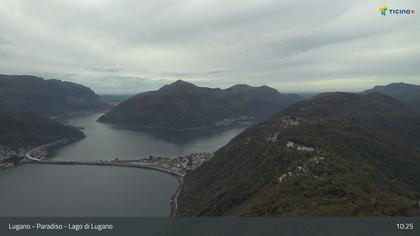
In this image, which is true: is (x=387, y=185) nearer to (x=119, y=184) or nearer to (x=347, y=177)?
(x=347, y=177)

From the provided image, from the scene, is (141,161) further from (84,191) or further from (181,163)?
(84,191)

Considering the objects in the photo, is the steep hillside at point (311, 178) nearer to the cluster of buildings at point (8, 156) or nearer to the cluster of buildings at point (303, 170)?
the cluster of buildings at point (303, 170)

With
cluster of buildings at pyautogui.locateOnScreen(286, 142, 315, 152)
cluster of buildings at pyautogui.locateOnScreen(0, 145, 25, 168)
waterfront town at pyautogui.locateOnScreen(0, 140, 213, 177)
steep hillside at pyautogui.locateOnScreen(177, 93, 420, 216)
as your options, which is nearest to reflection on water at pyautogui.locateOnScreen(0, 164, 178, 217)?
waterfront town at pyautogui.locateOnScreen(0, 140, 213, 177)

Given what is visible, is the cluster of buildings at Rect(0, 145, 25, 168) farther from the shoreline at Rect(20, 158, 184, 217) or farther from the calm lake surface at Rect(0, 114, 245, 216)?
the calm lake surface at Rect(0, 114, 245, 216)

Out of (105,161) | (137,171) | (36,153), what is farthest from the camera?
(36,153)

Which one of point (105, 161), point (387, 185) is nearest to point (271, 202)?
point (387, 185)

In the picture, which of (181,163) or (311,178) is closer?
(311,178)

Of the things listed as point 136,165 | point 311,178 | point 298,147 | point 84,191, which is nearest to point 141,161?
point 136,165

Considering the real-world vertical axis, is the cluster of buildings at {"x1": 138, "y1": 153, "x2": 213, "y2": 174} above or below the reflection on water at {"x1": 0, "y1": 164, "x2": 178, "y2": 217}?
above
